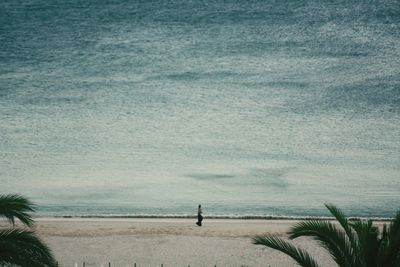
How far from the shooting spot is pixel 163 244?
66.4 ft

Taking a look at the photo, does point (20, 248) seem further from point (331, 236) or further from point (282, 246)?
point (331, 236)

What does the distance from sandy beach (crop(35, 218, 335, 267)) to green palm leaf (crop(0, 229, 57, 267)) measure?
8136 mm

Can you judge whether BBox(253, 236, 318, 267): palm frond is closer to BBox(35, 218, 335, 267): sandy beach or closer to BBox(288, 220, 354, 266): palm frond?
BBox(288, 220, 354, 266): palm frond

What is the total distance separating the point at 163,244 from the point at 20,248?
1179 cm

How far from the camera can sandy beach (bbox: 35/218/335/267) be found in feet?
57.8

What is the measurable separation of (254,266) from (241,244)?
11.5ft

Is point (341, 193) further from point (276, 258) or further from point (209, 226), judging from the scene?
point (276, 258)

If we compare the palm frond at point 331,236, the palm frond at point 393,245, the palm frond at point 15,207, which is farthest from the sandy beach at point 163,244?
the palm frond at point 393,245

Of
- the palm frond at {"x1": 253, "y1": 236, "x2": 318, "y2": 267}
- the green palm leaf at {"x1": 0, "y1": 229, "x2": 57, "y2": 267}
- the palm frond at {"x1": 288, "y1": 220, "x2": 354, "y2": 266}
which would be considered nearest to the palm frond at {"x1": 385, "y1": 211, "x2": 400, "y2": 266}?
the palm frond at {"x1": 288, "y1": 220, "x2": 354, "y2": 266}

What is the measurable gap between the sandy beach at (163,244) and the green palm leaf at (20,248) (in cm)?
814

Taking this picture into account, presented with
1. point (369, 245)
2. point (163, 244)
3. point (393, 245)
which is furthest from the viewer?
point (163, 244)

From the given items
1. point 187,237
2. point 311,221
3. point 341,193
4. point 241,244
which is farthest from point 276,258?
point 341,193

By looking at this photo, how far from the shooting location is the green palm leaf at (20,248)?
8695 mm

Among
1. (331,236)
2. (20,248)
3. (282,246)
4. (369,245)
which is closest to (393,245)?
(369,245)
